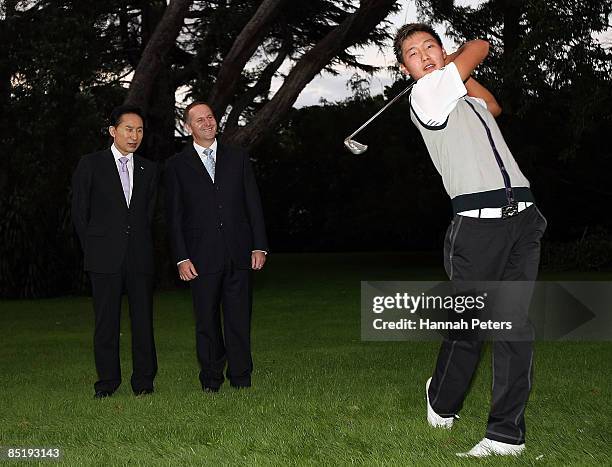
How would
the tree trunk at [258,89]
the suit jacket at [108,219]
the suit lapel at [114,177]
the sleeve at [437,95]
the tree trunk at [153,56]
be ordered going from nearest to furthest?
the sleeve at [437,95] < the suit jacket at [108,219] < the suit lapel at [114,177] < the tree trunk at [153,56] < the tree trunk at [258,89]

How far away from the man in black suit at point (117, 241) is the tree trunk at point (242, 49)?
1265 cm

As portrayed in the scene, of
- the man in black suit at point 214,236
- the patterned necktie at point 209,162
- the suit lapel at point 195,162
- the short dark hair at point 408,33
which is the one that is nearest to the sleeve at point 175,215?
the man in black suit at point 214,236

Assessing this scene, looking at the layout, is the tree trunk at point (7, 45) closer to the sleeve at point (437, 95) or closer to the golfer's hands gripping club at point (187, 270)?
the golfer's hands gripping club at point (187, 270)

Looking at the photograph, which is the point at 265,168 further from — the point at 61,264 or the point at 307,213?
the point at 61,264

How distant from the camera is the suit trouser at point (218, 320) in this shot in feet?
25.9

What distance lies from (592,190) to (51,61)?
21496 millimetres

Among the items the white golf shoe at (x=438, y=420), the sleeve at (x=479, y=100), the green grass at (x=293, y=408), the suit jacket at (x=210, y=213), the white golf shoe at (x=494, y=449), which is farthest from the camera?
the suit jacket at (x=210, y=213)

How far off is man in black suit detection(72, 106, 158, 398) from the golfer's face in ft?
9.97

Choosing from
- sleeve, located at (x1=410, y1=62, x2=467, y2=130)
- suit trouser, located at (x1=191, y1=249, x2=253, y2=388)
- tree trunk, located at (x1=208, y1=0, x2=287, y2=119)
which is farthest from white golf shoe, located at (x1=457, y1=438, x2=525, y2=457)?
tree trunk, located at (x1=208, y1=0, x2=287, y2=119)

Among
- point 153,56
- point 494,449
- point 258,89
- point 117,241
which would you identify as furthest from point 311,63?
point 494,449

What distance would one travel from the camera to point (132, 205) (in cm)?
778

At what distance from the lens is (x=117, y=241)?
765 cm

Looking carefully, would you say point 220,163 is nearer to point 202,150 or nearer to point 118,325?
point 202,150

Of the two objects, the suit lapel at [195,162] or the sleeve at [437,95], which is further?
the suit lapel at [195,162]
